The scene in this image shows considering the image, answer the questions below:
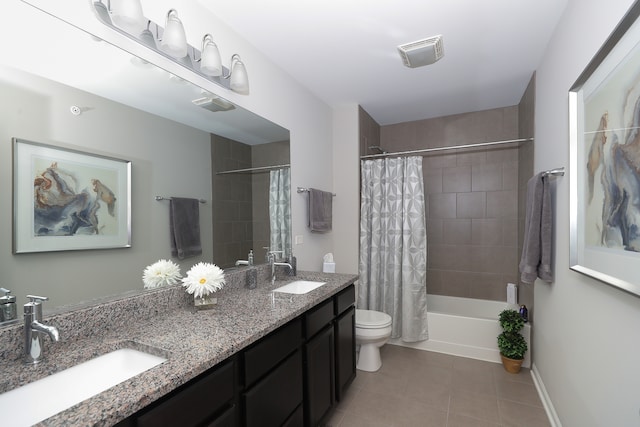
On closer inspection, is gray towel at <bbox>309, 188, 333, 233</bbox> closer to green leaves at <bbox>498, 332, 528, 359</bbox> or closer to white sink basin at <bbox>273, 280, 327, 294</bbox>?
white sink basin at <bbox>273, 280, 327, 294</bbox>

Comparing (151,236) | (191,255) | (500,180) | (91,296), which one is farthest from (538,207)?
(91,296)

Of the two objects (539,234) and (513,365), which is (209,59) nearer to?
(539,234)

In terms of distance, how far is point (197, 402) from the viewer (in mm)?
930

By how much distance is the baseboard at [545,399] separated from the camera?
73.5 inches

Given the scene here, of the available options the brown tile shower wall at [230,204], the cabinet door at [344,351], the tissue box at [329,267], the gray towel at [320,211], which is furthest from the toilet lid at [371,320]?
the brown tile shower wall at [230,204]

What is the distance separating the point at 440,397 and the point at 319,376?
1080 millimetres

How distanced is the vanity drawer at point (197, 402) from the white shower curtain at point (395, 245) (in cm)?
221

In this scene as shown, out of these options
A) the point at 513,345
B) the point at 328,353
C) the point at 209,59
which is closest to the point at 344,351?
the point at 328,353

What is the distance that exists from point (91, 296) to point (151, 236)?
34cm

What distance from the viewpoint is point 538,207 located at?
1996mm

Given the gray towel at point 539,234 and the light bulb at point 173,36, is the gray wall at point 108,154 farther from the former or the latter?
the gray towel at point 539,234

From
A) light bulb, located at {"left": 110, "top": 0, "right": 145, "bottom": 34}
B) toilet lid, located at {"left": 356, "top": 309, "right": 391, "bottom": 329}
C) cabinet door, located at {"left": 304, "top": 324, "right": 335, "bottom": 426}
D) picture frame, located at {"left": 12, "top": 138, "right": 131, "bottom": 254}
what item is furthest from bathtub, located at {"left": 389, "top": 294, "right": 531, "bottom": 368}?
light bulb, located at {"left": 110, "top": 0, "right": 145, "bottom": 34}

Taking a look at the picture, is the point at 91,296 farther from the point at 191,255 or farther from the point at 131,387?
the point at 131,387

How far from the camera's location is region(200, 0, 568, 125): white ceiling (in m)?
1.74
